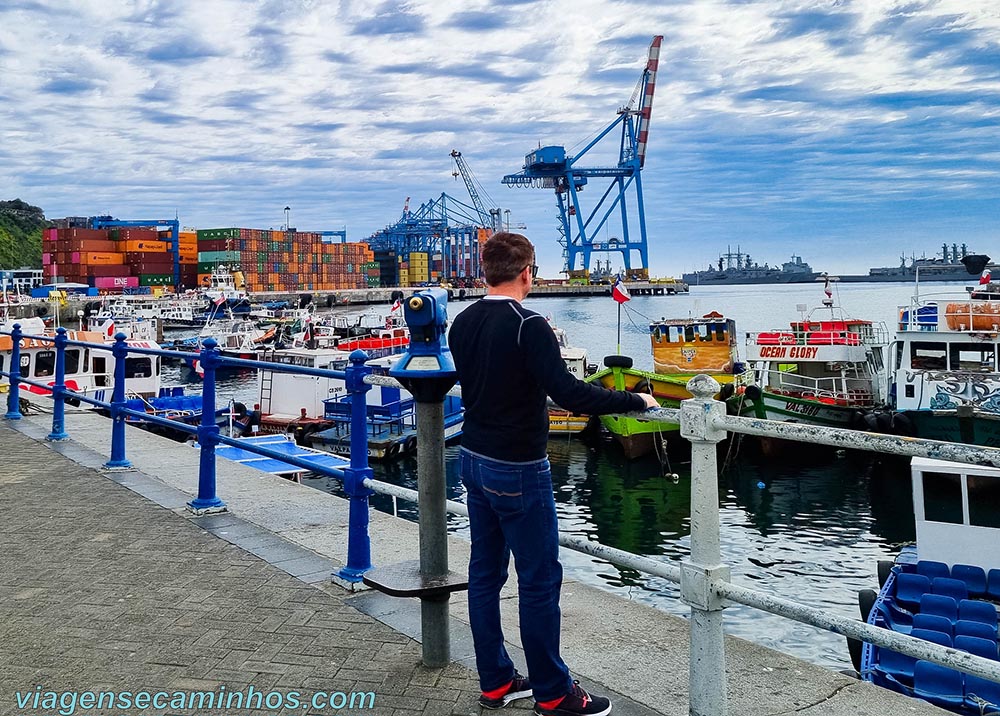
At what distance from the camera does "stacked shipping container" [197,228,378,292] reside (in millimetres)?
128125

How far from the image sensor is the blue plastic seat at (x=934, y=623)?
7836 millimetres

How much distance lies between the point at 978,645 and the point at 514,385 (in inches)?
247

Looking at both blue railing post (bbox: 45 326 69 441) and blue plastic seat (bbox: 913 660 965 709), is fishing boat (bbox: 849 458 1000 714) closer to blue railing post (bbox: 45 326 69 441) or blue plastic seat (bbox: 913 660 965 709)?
blue plastic seat (bbox: 913 660 965 709)

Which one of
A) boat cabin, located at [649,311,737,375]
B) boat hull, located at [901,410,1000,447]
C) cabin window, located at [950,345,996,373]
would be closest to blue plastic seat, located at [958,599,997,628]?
boat hull, located at [901,410,1000,447]

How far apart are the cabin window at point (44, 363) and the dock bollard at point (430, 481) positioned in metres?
20.9

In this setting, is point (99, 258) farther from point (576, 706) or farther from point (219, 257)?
point (576, 706)

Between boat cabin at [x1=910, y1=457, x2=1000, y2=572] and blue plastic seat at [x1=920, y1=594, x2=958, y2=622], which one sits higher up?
boat cabin at [x1=910, y1=457, x2=1000, y2=572]

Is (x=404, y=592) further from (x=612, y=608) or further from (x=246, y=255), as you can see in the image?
(x=246, y=255)

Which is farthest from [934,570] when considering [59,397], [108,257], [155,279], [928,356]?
[108,257]

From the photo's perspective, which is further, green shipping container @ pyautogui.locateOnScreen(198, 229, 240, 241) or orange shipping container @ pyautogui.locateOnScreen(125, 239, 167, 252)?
green shipping container @ pyautogui.locateOnScreen(198, 229, 240, 241)

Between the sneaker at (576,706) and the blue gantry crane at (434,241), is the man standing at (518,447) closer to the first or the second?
the sneaker at (576,706)

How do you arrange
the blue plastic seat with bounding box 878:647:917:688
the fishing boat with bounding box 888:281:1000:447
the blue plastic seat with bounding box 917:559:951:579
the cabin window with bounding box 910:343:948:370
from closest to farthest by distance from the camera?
the blue plastic seat with bounding box 878:647:917:688 < the blue plastic seat with bounding box 917:559:951:579 < the fishing boat with bounding box 888:281:1000:447 < the cabin window with bounding box 910:343:948:370

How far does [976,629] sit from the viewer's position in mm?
7613

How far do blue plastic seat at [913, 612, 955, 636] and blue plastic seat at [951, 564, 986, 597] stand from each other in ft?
5.13
